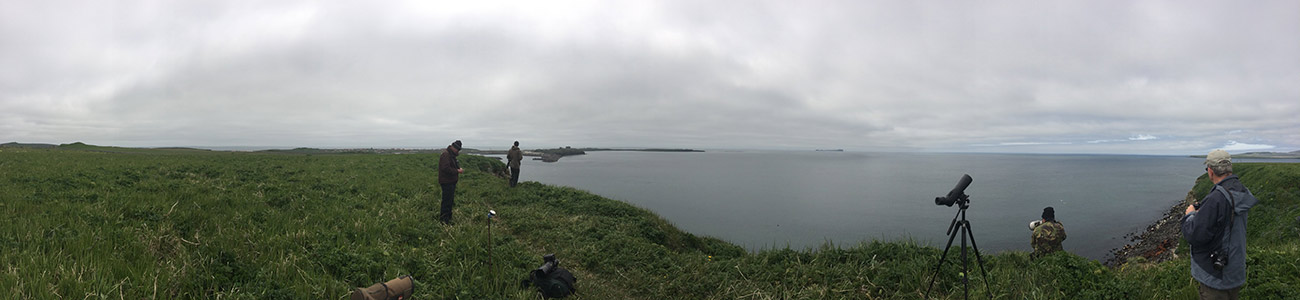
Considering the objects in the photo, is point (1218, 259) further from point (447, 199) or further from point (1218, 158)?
point (447, 199)

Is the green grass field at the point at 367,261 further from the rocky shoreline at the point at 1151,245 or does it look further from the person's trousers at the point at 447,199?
the rocky shoreline at the point at 1151,245

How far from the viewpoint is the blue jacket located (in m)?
4.17

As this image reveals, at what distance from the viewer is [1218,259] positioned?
4273 millimetres

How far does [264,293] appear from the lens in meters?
4.61

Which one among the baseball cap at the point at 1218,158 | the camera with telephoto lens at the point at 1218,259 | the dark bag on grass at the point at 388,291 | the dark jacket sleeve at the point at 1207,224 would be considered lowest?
the dark bag on grass at the point at 388,291

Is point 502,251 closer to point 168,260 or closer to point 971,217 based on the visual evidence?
point 168,260

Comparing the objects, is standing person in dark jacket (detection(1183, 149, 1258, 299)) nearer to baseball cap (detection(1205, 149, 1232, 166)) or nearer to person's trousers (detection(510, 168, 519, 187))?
baseball cap (detection(1205, 149, 1232, 166))

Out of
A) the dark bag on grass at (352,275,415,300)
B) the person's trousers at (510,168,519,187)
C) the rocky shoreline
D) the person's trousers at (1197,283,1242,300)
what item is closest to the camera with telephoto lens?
the person's trousers at (1197,283,1242,300)

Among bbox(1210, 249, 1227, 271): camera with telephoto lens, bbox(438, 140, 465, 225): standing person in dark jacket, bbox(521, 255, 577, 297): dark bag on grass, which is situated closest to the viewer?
bbox(1210, 249, 1227, 271): camera with telephoto lens

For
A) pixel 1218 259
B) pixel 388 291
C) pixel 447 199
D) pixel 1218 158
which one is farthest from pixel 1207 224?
pixel 447 199

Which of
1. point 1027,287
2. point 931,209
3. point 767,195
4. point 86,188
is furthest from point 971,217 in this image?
point 86,188

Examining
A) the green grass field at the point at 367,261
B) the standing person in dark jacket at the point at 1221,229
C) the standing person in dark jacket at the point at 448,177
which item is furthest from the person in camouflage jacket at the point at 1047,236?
the standing person in dark jacket at the point at 448,177

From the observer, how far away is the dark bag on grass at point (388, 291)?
13.5ft

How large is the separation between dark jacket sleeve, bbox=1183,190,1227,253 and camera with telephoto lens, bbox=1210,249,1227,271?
0.06m
